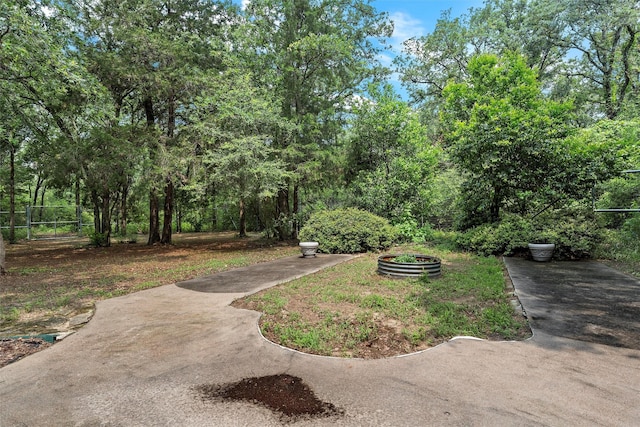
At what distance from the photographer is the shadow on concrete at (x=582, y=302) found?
334cm

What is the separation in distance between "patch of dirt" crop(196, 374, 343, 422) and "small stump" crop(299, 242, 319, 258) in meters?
6.43

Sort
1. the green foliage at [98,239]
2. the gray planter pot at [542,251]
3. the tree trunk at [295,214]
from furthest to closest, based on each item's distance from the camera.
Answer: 1. the green foliage at [98,239]
2. the tree trunk at [295,214]
3. the gray planter pot at [542,251]

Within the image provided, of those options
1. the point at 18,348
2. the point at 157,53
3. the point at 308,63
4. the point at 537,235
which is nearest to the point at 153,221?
the point at 157,53

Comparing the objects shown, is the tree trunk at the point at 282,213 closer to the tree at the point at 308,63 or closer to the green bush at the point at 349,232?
the tree at the point at 308,63

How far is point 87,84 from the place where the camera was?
7.84m

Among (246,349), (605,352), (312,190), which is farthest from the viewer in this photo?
(312,190)

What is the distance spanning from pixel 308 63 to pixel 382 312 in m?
10.3

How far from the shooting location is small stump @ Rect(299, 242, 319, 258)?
908cm

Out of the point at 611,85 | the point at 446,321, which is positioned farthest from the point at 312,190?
the point at 611,85

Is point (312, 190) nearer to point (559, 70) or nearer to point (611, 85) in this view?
point (559, 70)

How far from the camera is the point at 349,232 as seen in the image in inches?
388

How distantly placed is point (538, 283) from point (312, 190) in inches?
371

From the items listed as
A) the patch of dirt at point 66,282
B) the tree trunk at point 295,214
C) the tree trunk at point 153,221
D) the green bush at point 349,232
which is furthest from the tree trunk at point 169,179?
the green bush at point 349,232

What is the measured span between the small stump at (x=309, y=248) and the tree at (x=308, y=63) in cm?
297
